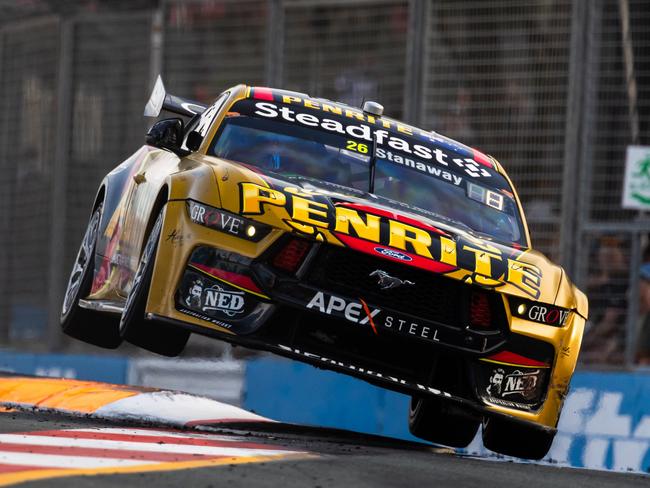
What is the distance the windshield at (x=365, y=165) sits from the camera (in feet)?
27.9

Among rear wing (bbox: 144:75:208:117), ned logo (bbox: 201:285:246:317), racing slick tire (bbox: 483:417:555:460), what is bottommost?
racing slick tire (bbox: 483:417:555:460)

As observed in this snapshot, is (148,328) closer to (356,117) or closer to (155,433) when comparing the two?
(155,433)

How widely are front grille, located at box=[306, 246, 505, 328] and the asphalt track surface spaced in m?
0.70

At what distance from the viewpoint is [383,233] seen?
7398 mm

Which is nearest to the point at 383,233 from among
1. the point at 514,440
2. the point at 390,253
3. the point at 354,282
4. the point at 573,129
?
the point at 390,253

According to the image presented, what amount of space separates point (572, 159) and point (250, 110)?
18.5 feet

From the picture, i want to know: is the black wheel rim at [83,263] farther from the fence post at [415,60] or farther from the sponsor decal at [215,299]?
the fence post at [415,60]

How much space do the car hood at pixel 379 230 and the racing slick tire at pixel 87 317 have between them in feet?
8.50

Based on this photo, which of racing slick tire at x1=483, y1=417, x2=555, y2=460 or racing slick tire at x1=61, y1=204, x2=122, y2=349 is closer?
racing slick tire at x1=483, y1=417, x2=555, y2=460

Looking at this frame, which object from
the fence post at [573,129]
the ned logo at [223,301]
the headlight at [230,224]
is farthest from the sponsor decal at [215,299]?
the fence post at [573,129]

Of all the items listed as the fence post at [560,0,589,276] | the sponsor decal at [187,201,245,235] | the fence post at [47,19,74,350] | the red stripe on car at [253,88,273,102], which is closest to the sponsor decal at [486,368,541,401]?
the sponsor decal at [187,201,245,235]

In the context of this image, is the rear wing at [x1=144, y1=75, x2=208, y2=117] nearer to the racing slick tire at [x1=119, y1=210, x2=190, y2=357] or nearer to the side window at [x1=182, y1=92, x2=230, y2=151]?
the side window at [x1=182, y1=92, x2=230, y2=151]

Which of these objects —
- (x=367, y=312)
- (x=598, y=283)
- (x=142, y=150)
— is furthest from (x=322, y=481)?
(x=598, y=283)

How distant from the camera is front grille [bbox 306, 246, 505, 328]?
7355 millimetres
